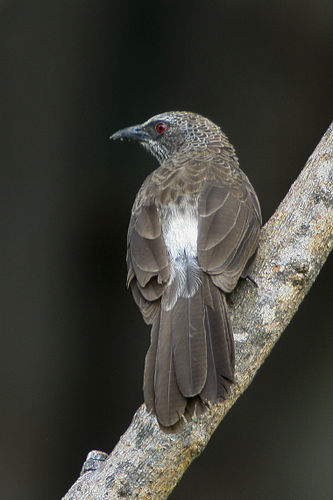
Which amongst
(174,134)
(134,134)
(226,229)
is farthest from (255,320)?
(134,134)

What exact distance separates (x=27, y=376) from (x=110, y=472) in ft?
Result: 13.1

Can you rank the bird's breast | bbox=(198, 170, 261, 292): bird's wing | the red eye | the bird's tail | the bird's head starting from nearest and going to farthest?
the bird's tail, bbox=(198, 170, 261, 292): bird's wing, the bird's breast, the bird's head, the red eye

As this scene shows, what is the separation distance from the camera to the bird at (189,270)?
10.6 feet

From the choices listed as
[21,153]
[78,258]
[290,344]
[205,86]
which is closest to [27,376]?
[78,258]

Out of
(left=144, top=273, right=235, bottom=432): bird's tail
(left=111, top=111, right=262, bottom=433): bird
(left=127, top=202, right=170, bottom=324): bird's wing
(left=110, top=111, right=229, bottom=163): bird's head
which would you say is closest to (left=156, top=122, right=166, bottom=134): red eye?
(left=110, top=111, right=229, bottom=163): bird's head

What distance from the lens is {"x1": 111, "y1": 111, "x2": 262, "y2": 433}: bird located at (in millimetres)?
3244

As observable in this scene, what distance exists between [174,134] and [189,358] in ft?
8.27

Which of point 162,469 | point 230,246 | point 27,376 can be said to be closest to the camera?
point 162,469

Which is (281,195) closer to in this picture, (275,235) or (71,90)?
(71,90)

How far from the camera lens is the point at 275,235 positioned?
3.96 meters

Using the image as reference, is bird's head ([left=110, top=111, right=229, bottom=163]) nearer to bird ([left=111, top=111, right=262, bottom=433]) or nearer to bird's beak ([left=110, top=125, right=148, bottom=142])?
bird's beak ([left=110, top=125, right=148, bottom=142])

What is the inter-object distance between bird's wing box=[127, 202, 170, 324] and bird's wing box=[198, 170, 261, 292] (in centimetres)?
21

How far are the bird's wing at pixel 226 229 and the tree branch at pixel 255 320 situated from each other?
4.0 inches

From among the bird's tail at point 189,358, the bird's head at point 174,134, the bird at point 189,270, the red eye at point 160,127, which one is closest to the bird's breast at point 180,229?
the bird at point 189,270
